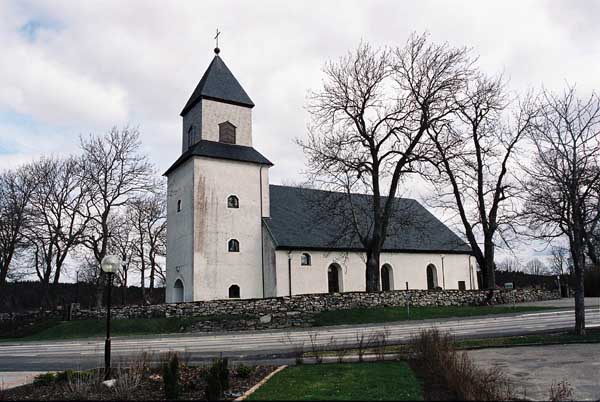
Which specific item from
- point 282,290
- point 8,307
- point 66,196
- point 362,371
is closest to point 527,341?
point 362,371

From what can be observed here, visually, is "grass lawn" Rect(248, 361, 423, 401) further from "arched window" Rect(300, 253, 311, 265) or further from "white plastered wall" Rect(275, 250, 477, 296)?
"arched window" Rect(300, 253, 311, 265)

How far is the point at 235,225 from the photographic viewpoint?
32562mm

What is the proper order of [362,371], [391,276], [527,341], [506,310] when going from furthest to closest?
[391,276]
[506,310]
[527,341]
[362,371]

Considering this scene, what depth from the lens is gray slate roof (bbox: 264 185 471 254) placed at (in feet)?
107

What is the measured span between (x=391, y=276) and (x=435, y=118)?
1445cm

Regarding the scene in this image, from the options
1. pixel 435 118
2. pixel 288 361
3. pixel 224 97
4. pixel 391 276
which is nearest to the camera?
pixel 288 361

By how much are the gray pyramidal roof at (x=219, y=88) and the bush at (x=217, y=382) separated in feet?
87.6

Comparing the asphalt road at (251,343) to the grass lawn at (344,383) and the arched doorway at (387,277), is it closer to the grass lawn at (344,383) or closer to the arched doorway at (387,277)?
the grass lawn at (344,383)

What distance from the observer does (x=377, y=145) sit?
95.5 ft

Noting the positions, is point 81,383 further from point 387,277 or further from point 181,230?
point 387,277

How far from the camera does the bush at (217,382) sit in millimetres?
8031

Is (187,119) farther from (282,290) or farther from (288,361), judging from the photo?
(288,361)

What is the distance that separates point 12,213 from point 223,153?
18.1 meters

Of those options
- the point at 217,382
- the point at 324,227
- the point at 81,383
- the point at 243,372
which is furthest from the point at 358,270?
the point at 217,382
